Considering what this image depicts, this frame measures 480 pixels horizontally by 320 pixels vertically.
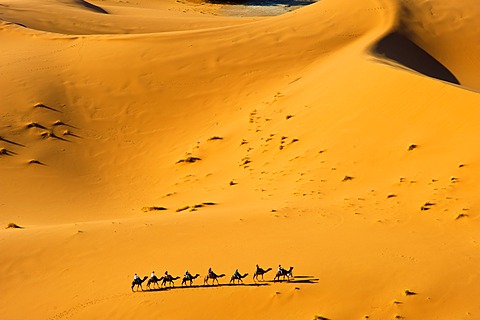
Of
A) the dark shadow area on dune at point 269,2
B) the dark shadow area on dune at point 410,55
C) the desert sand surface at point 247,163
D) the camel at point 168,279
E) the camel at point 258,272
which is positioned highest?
the dark shadow area on dune at point 269,2

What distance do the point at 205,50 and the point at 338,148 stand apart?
29.5 feet

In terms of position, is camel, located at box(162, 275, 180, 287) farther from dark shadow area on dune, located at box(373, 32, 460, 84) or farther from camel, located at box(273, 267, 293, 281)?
dark shadow area on dune, located at box(373, 32, 460, 84)

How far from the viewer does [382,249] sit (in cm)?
902

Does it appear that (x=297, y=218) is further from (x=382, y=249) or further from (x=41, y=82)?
(x=41, y=82)

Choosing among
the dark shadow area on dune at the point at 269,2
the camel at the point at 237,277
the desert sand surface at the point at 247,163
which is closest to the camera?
the camel at the point at 237,277

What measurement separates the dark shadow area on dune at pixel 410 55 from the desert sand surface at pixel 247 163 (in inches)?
3.0

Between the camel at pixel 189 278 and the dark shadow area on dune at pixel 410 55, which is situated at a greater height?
the dark shadow area on dune at pixel 410 55

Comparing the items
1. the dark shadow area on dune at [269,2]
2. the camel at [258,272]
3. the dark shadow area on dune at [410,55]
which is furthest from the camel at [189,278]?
the dark shadow area on dune at [269,2]

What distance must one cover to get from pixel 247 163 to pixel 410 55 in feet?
28.4

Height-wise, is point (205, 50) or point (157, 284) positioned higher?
point (205, 50)

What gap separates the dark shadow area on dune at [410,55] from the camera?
20.3 metres

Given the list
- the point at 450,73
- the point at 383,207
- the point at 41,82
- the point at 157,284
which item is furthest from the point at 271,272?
the point at 450,73

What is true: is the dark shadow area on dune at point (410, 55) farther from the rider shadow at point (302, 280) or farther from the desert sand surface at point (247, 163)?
the rider shadow at point (302, 280)

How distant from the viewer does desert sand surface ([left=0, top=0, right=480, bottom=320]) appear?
332 inches
